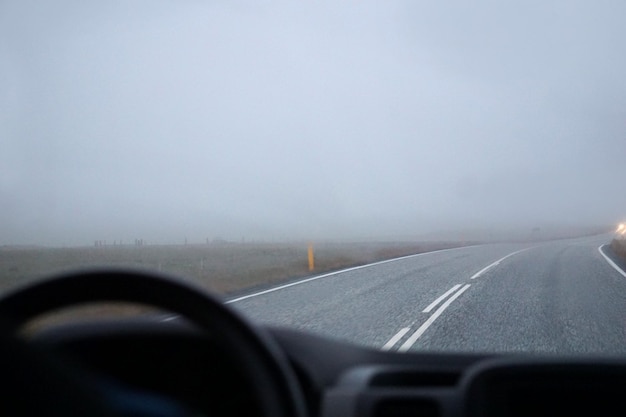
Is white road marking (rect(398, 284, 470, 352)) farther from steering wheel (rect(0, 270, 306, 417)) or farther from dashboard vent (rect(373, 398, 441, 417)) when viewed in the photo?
steering wheel (rect(0, 270, 306, 417))

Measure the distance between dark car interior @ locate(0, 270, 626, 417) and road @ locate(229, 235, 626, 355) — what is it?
5.00 metres

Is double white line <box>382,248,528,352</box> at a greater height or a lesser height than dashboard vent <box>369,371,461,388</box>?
lesser

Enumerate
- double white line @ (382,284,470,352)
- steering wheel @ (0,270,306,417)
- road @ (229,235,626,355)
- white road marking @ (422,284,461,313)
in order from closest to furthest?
steering wheel @ (0,270,306,417)
double white line @ (382,284,470,352)
road @ (229,235,626,355)
white road marking @ (422,284,461,313)

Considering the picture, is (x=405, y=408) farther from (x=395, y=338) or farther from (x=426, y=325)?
(x=426, y=325)

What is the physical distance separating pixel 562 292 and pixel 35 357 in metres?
15.8

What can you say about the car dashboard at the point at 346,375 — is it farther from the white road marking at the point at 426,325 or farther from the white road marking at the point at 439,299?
the white road marking at the point at 439,299

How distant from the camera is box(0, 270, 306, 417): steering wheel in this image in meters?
2.41

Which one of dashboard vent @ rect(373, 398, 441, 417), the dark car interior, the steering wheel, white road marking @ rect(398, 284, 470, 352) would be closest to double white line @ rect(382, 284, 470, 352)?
white road marking @ rect(398, 284, 470, 352)

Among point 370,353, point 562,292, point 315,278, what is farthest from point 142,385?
point 315,278

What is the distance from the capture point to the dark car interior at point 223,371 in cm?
158

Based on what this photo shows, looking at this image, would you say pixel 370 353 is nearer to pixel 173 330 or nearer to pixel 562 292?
pixel 173 330

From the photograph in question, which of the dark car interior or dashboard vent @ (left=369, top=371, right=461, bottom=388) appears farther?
dashboard vent @ (left=369, top=371, right=461, bottom=388)

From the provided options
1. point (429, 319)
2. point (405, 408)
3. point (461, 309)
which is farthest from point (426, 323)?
point (405, 408)

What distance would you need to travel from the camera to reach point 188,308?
8.11 ft
